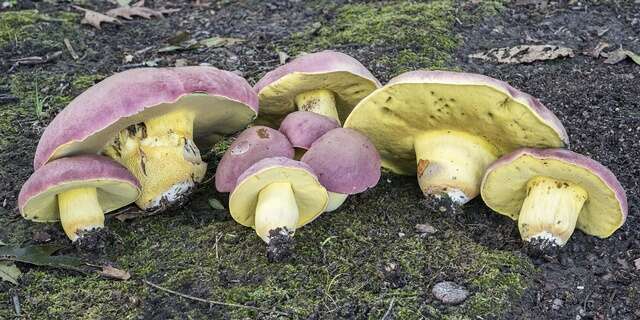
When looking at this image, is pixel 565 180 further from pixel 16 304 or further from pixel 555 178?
pixel 16 304

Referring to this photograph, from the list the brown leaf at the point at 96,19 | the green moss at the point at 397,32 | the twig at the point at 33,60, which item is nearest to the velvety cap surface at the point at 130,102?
the green moss at the point at 397,32

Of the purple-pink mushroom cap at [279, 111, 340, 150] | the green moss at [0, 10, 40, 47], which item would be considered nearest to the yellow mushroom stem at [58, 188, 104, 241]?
the purple-pink mushroom cap at [279, 111, 340, 150]

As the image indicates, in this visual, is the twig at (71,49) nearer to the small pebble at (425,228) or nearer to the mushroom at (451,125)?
the mushroom at (451,125)

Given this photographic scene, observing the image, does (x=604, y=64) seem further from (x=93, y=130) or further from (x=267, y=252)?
(x=93, y=130)

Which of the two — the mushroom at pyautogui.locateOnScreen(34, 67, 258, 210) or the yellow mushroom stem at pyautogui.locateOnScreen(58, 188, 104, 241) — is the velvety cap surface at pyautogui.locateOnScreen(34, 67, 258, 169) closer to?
the mushroom at pyautogui.locateOnScreen(34, 67, 258, 210)

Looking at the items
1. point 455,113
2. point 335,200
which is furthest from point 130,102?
point 455,113

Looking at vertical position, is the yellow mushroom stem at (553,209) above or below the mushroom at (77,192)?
below
